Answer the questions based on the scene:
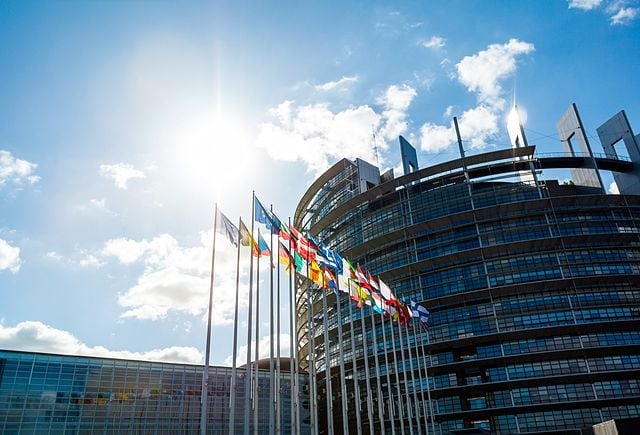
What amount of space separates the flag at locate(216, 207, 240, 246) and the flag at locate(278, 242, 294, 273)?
9.56 ft

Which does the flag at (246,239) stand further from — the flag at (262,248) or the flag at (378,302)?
the flag at (378,302)

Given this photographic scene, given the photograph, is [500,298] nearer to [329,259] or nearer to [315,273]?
[329,259]

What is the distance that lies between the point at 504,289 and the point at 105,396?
160ft

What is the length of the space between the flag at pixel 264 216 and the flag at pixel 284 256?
1030 millimetres

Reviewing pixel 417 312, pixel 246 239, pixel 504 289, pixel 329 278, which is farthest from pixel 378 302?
pixel 504 289

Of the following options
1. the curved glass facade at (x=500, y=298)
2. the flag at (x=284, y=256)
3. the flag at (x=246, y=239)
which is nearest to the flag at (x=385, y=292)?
the curved glass facade at (x=500, y=298)

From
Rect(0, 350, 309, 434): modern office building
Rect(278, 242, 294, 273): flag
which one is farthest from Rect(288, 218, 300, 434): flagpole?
Rect(0, 350, 309, 434): modern office building

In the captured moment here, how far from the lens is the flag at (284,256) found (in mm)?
27891

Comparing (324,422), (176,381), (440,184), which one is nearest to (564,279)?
(440,184)

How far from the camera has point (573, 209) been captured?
2424 inches

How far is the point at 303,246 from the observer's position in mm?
29469

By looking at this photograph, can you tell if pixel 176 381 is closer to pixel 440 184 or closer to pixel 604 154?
pixel 440 184

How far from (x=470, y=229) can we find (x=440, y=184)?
876cm

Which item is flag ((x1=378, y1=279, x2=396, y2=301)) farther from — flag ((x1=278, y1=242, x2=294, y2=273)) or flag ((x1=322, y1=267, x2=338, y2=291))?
flag ((x1=278, y1=242, x2=294, y2=273))
